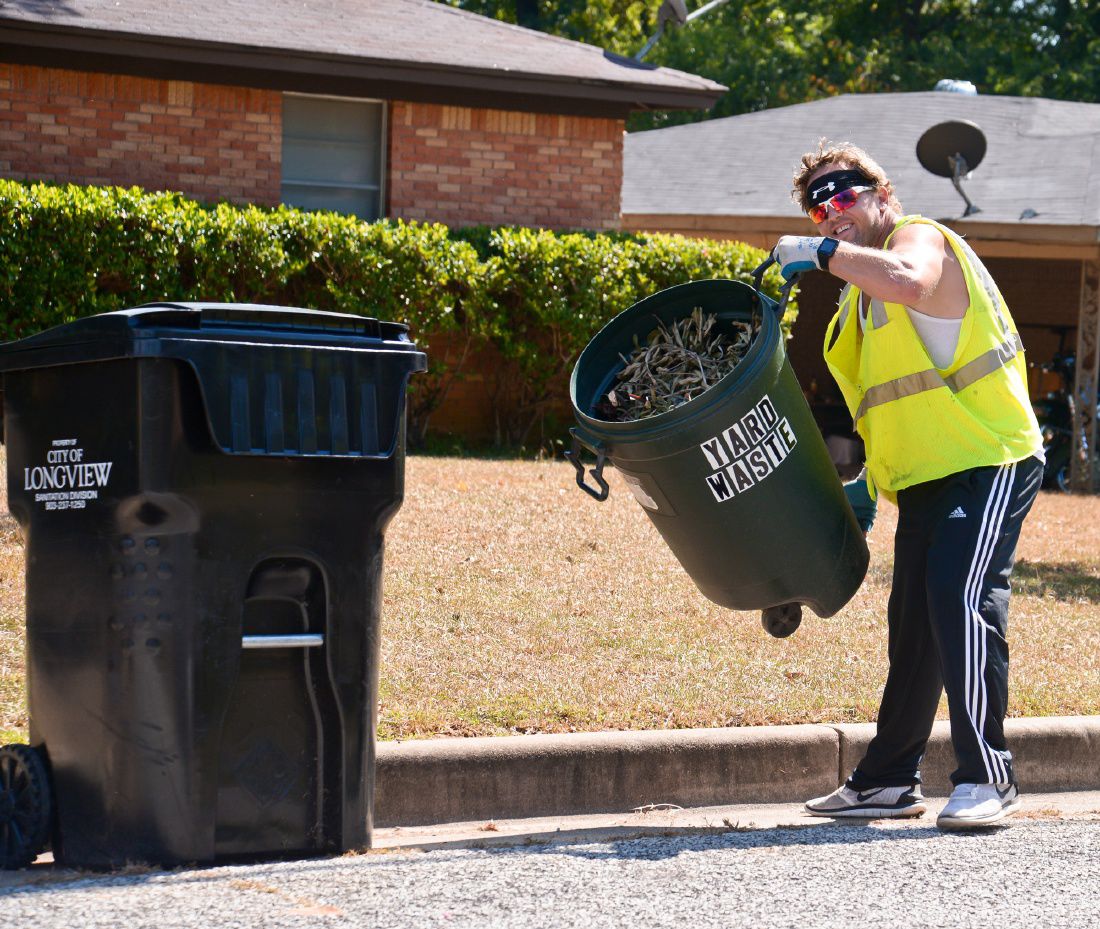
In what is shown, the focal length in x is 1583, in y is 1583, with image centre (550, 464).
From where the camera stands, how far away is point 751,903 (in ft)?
12.6

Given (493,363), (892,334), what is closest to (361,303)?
(493,363)

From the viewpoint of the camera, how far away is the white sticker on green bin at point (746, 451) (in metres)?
4.41

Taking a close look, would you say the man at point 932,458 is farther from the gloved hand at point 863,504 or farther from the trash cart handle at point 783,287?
the gloved hand at point 863,504

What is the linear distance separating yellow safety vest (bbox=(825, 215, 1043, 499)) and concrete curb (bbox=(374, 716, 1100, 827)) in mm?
1130

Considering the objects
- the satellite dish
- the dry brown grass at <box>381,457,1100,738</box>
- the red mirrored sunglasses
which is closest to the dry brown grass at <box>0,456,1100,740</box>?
the dry brown grass at <box>381,457,1100,738</box>

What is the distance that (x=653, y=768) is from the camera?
17.2ft

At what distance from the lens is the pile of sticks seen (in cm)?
466

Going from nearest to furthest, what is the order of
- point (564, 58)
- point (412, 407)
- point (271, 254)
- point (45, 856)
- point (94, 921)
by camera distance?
point (94, 921) < point (45, 856) < point (271, 254) < point (412, 407) < point (564, 58)

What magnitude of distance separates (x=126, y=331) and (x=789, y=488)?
1920mm

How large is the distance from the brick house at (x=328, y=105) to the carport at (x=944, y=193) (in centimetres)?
151

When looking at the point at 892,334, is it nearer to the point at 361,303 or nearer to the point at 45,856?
the point at 45,856

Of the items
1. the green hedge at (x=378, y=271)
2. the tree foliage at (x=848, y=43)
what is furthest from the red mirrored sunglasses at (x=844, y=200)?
the tree foliage at (x=848, y=43)

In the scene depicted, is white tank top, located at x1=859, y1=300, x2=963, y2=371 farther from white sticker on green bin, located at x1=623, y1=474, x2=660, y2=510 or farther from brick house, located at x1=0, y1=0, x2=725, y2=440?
brick house, located at x1=0, y1=0, x2=725, y2=440

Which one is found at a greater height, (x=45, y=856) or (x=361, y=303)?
(x=361, y=303)
